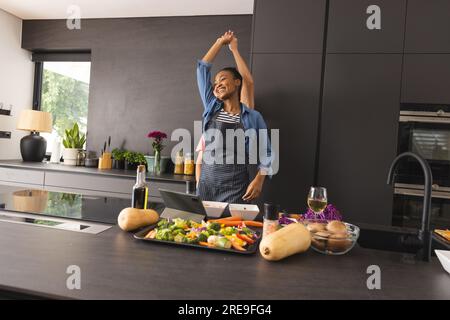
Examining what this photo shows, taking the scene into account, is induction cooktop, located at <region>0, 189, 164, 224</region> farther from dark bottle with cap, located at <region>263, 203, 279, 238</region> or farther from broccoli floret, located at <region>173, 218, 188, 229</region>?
dark bottle with cap, located at <region>263, 203, 279, 238</region>

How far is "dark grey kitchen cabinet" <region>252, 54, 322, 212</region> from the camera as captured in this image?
2.52m

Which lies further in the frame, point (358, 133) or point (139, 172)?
point (358, 133)

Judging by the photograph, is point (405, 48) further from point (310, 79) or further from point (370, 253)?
point (370, 253)

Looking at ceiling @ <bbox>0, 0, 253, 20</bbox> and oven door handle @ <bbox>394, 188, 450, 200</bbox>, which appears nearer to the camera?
oven door handle @ <bbox>394, 188, 450, 200</bbox>

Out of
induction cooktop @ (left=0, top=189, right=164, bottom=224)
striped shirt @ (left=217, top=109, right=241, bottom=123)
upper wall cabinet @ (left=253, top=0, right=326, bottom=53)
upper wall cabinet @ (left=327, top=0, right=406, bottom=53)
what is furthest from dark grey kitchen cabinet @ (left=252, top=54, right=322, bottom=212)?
induction cooktop @ (left=0, top=189, right=164, bottom=224)

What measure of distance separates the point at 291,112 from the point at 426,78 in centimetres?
93

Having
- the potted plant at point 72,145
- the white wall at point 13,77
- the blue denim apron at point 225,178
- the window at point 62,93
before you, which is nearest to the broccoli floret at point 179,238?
the blue denim apron at point 225,178

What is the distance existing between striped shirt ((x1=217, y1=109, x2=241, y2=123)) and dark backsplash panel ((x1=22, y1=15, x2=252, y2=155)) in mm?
1178

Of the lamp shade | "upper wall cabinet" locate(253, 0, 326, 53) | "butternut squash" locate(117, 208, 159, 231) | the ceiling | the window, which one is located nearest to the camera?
"butternut squash" locate(117, 208, 159, 231)

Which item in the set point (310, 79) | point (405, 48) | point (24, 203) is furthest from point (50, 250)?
point (405, 48)

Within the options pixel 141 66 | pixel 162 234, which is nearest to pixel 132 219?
pixel 162 234

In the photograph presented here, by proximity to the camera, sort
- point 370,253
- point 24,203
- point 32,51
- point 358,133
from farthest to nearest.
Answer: point 32,51
point 358,133
point 24,203
point 370,253
